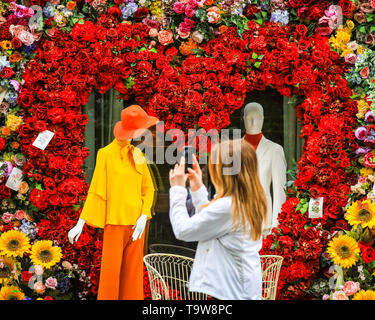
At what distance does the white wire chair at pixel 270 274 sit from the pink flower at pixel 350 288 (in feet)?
1.89

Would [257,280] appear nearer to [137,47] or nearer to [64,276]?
[64,276]

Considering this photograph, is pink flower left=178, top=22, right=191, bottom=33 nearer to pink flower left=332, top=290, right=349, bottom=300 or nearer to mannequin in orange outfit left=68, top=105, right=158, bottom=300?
mannequin in orange outfit left=68, top=105, right=158, bottom=300

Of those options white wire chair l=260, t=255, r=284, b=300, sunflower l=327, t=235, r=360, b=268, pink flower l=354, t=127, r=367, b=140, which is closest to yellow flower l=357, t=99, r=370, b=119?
pink flower l=354, t=127, r=367, b=140

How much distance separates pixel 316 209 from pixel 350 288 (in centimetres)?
68

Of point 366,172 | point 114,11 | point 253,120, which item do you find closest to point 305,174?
point 366,172

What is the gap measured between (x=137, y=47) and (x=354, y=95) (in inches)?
74.8

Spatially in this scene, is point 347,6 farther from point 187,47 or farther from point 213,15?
point 187,47

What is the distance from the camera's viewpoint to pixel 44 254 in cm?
443

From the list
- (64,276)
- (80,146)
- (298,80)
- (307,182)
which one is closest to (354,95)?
(298,80)

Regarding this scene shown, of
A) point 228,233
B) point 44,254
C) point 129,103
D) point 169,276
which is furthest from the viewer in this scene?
Result: point 129,103

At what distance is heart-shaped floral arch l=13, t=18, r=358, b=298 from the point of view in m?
4.50

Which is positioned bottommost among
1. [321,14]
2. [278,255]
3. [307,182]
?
[278,255]
